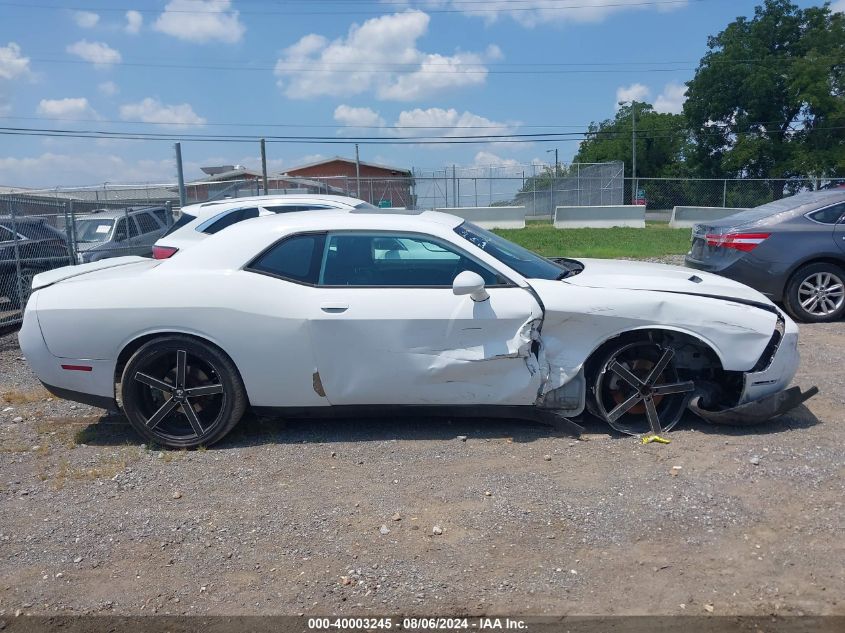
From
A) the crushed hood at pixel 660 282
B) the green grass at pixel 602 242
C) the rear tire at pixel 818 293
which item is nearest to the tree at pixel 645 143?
the green grass at pixel 602 242

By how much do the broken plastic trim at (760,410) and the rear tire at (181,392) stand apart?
314 cm

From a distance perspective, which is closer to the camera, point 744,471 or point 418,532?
point 418,532

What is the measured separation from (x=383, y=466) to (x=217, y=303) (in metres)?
1.53

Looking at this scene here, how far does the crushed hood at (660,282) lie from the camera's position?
4988 millimetres

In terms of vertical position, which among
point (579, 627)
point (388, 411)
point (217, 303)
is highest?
point (217, 303)

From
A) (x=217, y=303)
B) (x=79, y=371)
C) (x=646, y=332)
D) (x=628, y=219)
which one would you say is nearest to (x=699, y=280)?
(x=646, y=332)

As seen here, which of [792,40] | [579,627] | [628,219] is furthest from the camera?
[792,40]

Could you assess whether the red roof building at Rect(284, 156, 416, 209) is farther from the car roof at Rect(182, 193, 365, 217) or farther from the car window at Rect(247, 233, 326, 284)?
the car window at Rect(247, 233, 326, 284)

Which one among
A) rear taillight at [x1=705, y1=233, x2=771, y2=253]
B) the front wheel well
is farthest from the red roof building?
the front wheel well

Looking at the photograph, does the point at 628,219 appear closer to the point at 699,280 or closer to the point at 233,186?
the point at 233,186

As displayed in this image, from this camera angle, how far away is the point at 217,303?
16.2ft

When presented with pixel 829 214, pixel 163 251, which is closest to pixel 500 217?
pixel 829 214

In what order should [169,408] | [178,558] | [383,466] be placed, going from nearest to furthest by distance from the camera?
[178,558] → [383,466] → [169,408]

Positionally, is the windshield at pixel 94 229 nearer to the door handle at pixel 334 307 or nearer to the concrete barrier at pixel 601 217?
the door handle at pixel 334 307
